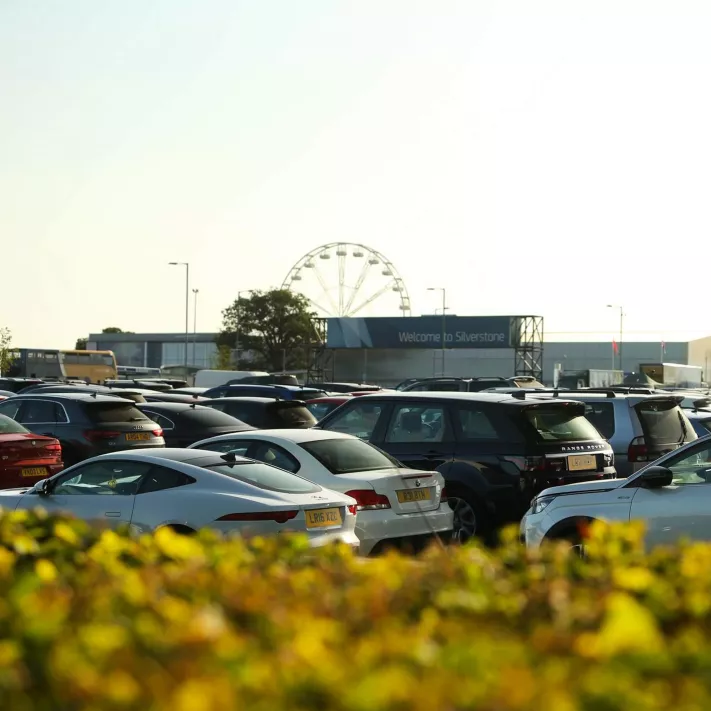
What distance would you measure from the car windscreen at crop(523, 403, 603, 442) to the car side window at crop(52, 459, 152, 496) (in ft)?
14.6

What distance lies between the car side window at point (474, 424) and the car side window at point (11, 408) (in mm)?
9160

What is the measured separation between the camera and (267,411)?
20812 millimetres

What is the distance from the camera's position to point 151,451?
1042cm

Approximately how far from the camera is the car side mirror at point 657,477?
31.3ft

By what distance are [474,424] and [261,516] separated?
157 inches

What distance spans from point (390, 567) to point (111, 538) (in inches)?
46.8

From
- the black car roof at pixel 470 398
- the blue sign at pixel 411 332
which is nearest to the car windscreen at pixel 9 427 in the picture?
the black car roof at pixel 470 398

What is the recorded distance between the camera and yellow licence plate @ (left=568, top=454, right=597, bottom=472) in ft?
41.8

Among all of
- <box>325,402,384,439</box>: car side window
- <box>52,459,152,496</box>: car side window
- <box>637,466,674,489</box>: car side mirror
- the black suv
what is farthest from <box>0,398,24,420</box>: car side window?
<box>637,466,674,489</box>: car side mirror

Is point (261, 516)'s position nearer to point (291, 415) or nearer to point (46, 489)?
point (46, 489)

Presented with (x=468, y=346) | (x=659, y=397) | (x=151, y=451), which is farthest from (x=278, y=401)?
(x=468, y=346)

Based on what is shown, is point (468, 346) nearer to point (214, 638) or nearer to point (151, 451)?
point (151, 451)

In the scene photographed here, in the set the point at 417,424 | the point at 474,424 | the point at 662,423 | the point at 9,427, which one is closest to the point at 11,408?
the point at 9,427

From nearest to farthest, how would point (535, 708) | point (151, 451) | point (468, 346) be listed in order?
1. point (535, 708)
2. point (151, 451)
3. point (468, 346)
